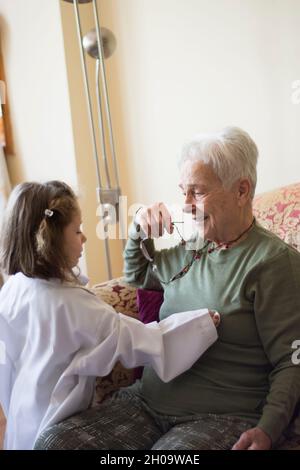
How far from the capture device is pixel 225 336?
45.0 inches

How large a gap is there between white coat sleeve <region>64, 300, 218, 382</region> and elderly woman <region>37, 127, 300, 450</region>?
69mm

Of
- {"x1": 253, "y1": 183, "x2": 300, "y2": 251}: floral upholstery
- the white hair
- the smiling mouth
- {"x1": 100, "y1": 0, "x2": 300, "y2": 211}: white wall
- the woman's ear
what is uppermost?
{"x1": 100, "y1": 0, "x2": 300, "y2": 211}: white wall

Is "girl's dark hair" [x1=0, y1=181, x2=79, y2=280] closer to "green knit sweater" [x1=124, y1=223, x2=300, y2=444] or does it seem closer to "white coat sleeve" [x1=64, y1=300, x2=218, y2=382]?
"white coat sleeve" [x1=64, y1=300, x2=218, y2=382]

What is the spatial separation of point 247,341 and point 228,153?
453 mm

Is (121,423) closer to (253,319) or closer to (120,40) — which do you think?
(253,319)

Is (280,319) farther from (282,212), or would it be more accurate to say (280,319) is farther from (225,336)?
(282,212)

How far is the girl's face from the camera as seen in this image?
1135mm

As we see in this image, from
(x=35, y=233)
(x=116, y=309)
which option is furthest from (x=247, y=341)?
(x=35, y=233)

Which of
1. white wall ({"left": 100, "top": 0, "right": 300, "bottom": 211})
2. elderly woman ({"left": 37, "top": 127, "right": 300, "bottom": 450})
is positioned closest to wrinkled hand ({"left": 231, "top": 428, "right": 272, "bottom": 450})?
elderly woman ({"left": 37, "top": 127, "right": 300, "bottom": 450})

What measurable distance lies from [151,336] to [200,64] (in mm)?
1306

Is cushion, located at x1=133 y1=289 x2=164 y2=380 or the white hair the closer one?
the white hair

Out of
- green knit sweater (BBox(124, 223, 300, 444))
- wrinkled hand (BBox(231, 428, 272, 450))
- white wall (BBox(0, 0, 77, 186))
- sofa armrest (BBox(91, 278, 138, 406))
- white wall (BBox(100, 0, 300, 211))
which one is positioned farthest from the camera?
white wall (BBox(0, 0, 77, 186))

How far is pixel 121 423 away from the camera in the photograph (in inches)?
43.6

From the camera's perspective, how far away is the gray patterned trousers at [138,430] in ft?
3.25
